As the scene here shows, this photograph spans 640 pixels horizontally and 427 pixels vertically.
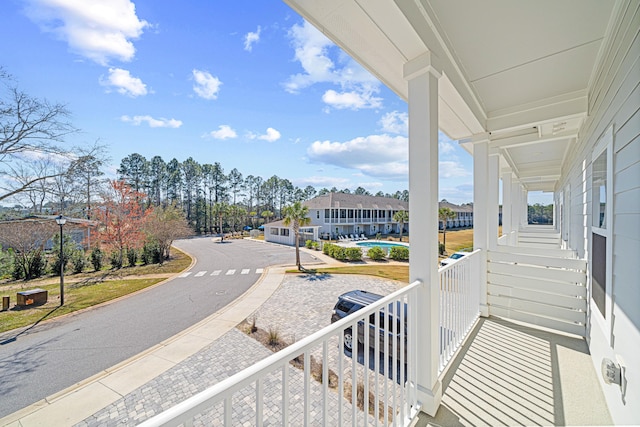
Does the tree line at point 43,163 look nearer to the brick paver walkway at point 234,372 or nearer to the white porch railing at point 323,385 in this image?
the brick paver walkway at point 234,372

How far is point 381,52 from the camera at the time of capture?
73.4 inches

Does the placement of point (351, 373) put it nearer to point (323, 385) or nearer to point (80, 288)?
point (323, 385)

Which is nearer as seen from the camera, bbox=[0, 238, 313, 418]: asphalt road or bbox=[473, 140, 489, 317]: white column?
bbox=[473, 140, 489, 317]: white column

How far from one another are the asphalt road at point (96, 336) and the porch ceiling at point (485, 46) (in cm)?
700

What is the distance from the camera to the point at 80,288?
382 inches

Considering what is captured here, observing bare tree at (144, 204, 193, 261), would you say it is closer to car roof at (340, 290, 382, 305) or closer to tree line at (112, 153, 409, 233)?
tree line at (112, 153, 409, 233)

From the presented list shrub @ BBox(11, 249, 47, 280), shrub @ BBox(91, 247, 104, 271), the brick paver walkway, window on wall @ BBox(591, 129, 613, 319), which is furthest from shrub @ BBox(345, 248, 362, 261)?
shrub @ BBox(11, 249, 47, 280)

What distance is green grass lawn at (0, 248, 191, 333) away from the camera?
7.35 meters

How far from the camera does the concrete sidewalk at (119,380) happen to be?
11.9ft

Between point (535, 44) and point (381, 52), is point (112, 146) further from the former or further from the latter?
point (535, 44)

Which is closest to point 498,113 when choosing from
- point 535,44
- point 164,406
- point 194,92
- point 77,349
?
point 535,44

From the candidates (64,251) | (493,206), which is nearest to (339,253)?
(493,206)

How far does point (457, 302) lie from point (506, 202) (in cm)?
617

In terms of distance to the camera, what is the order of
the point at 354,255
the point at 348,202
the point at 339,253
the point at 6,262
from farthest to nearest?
the point at 348,202 < the point at 339,253 < the point at 354,255 < the point at 6,262
